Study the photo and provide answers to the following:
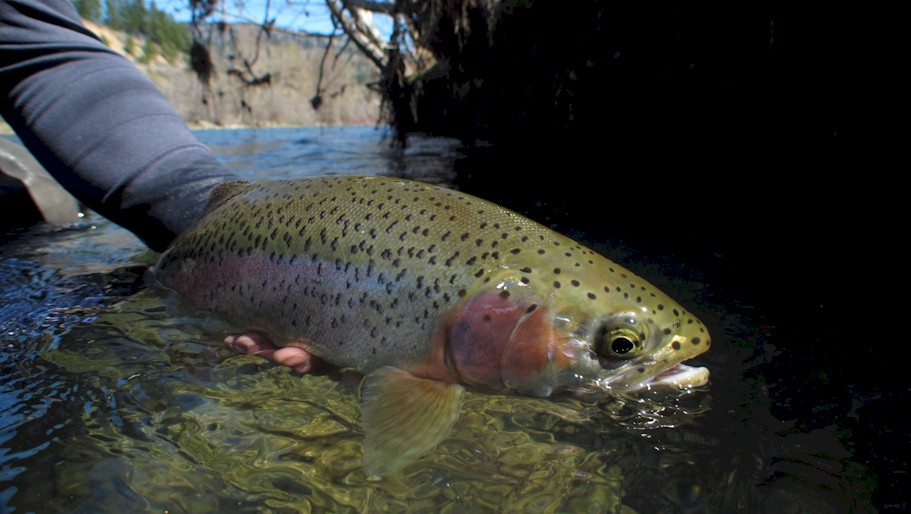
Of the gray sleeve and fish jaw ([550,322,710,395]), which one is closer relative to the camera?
fish jaw ([550,322,710,395])

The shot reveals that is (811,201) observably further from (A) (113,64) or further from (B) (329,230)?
(A) (113,64)

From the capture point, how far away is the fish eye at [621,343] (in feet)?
5.24

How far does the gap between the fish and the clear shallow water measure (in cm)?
17

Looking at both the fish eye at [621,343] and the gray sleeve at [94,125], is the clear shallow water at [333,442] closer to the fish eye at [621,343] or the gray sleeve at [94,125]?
the fish eye at [621,343]

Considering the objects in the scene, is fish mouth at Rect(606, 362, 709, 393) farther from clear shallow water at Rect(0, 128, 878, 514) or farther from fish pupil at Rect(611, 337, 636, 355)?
clear shallow water at Rect(0, 128, 878, 514)

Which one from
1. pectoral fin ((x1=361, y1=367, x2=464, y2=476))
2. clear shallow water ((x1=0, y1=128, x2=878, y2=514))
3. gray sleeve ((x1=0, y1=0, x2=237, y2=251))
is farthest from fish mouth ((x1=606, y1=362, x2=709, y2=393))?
gray sleeve ((x1=0, y1=0, x2=237, y2=251))

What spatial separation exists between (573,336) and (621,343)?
0.49 feet

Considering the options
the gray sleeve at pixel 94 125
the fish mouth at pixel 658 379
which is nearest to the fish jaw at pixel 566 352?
the fish mouth at pixel 658 379

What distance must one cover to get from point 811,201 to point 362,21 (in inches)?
451

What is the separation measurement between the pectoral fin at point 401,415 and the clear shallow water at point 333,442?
10 centimetres

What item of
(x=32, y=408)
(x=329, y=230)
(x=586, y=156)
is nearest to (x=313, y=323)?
(x=329, y=230)

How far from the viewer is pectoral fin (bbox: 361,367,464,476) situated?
5.03 feet

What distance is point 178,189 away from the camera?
277 centimetres

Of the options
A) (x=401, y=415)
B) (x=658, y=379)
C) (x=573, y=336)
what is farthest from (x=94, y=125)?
(x=658, y=379)
